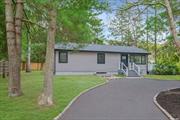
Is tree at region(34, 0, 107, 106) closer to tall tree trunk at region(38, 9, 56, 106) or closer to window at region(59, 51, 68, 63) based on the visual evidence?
tall tree trunk at region(38, 9, 56, 106)

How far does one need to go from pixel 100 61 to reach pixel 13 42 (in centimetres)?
2457

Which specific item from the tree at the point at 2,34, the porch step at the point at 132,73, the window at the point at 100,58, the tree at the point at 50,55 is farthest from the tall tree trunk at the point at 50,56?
the window at the point at 100,58

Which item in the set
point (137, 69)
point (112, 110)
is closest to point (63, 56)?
point (137, 69)

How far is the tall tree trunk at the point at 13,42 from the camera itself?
665 inches

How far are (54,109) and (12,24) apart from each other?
19.3 feet

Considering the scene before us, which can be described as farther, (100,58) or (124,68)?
(124,68)

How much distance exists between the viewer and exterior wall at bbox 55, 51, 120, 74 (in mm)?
38250

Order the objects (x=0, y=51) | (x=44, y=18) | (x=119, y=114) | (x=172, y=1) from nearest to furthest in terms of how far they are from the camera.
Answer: (x=119, y=114) → (x=44, y=18) → (x=172, y=1) → (x=0, y=51)

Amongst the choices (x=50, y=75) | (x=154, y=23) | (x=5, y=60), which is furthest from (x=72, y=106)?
(x=5, y=60)

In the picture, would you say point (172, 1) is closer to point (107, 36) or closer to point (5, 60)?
point (5, 60)

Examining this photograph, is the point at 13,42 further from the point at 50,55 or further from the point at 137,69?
the point at 137,69

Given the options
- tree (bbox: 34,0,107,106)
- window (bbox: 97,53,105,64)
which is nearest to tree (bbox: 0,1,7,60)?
tree (bbox: 34,0,107,106)

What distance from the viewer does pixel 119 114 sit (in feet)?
38.8

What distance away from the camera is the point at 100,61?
4103 centimetres
